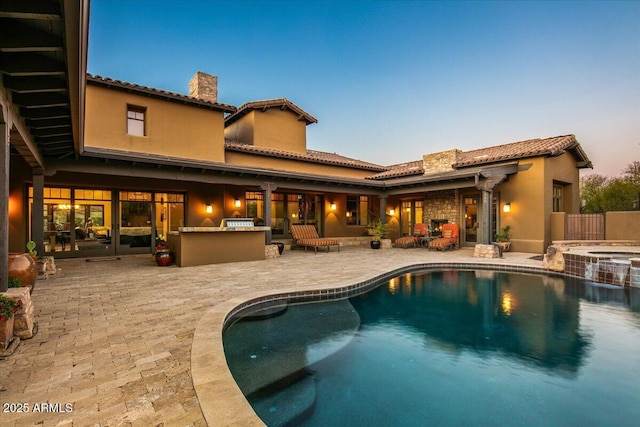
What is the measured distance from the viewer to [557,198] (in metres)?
13.2

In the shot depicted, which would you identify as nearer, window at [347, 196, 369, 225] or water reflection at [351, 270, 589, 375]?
water reflection at [351, 270, 589, 375]

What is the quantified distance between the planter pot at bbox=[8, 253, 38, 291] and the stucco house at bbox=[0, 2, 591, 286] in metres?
1.98

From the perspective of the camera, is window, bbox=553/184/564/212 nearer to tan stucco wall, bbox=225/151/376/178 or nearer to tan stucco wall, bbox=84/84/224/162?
tan stucco wall, bbox=225/151/376/178

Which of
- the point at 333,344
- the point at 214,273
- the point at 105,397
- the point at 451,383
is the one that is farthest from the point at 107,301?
the point at 451,383

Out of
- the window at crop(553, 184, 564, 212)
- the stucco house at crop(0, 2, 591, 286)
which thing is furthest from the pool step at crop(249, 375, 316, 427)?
the window at crop(553, 184, 564, 212)

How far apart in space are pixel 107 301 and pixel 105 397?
3295 millimetres

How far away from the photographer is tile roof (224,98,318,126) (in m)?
13.5

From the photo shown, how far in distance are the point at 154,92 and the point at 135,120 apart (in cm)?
118

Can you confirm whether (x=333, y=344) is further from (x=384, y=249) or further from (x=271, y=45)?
(x=271, y=45)

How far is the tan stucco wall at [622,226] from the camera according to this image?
10.4 m

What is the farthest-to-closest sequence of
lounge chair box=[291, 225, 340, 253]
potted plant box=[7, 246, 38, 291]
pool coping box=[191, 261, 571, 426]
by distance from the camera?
lounge chair box=[291, 225, 340, 253], potted plant box=[7, 246, 38, 291], pool coping box=[191, 261, 571, 426]

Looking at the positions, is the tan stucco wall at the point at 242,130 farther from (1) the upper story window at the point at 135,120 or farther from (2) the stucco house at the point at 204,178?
(1) the upper story window at the point at 135,120

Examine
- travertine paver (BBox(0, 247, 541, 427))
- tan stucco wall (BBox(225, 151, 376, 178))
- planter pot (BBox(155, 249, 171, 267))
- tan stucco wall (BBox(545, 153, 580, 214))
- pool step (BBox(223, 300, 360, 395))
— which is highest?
tan stucco wall (BBox(225, 151, 376, 178))

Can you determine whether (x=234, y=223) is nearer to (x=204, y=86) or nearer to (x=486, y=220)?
(x=204, y=86)
